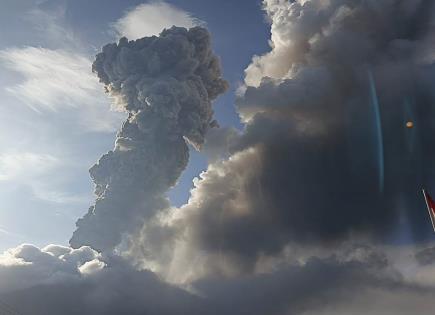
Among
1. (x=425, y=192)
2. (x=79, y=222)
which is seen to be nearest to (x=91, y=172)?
(x=79, y=222)

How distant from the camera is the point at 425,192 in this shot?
1928 centimetres

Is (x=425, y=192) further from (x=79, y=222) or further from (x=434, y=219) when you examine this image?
(x=79, y=222)

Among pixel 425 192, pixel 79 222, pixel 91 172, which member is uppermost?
pixel 91 172

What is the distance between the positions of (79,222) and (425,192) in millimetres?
187170

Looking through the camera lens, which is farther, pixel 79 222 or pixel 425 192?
pixel 79 222

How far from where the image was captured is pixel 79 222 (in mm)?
190250

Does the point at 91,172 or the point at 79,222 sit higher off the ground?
the point at 91,172

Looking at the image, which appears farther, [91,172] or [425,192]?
[91,172]

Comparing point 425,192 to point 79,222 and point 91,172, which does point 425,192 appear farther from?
point 79,222

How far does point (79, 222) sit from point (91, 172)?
25600 mm

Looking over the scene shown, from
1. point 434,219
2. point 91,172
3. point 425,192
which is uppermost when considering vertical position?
point 91,172

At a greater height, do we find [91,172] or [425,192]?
[91,172]

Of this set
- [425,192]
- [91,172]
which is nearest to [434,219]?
[425,192]

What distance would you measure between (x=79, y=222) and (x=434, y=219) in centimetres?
18745
